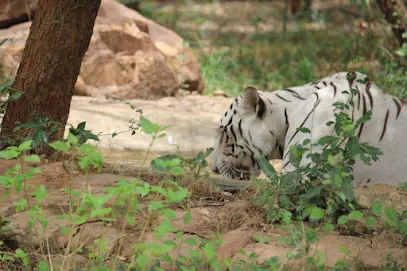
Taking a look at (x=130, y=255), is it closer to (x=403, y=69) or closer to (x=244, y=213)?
(x=244, y=213)

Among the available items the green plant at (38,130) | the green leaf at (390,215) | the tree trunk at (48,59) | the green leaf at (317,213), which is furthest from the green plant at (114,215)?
the tree trunk at (48,59)

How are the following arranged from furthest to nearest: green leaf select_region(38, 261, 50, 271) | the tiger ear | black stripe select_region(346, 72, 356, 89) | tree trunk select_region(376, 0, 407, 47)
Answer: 1. tree trunk select_region(376, 0, 407, 47)
2. the tiger ear
3. black stripe select_region(346, 72, 356, 89)
4. green leaf select_region(38, 261, 50, 271)

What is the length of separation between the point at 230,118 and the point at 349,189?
175 cm

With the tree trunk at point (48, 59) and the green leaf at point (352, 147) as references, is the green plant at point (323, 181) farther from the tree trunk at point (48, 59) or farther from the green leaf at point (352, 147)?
the tree trunk at point (48, 59)

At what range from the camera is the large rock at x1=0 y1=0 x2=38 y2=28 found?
848cm

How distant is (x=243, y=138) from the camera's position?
5.06m

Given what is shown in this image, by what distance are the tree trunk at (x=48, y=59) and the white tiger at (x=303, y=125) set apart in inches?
43.8

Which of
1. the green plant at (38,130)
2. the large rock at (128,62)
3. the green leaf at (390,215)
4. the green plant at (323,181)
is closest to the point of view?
the green leaf at (390,215)

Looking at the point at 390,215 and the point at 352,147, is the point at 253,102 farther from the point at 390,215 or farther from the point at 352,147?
the point at 390,215

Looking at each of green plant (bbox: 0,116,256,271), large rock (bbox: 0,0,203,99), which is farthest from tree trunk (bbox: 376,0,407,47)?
green plant (bbox: 0,116,256,271)

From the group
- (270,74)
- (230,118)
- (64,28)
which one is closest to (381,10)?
(270,74)

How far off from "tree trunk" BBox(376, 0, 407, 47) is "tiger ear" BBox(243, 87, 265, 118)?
136 inches

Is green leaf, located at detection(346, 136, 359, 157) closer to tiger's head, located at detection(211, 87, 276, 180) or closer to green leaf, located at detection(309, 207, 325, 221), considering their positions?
green leaf, located at detection(309, 207, 325, 221)

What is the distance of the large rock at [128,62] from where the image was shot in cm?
843
